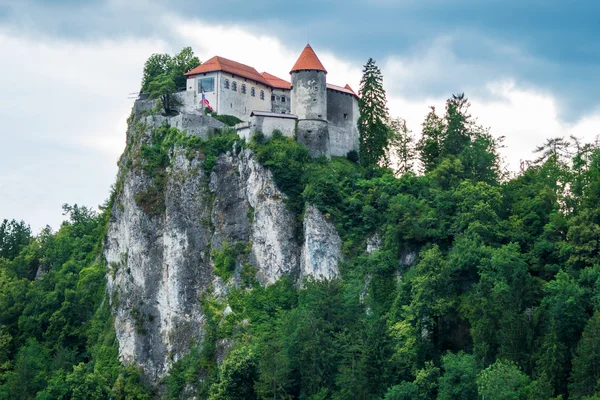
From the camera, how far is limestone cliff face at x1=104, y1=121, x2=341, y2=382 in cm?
7488

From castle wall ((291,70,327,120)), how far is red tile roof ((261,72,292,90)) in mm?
4228

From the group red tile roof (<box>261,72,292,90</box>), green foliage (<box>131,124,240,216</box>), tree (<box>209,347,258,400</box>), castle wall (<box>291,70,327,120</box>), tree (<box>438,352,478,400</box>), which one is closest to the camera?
tree (<box>438,352,478,400</box>)

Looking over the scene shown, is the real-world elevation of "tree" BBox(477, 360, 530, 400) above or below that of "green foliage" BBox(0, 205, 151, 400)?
below

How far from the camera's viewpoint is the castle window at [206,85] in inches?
3280

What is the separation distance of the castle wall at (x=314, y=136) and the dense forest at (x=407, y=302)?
115cm

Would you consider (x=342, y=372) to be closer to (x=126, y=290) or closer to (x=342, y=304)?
(x=342, y=304)

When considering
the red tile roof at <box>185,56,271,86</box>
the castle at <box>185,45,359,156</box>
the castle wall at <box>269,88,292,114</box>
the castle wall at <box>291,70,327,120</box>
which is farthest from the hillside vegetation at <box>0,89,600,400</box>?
the castle wall at <box>269,88,292,114</box>

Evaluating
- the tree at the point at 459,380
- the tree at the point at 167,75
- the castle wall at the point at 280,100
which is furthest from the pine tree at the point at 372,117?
the tree at the point at 459,380

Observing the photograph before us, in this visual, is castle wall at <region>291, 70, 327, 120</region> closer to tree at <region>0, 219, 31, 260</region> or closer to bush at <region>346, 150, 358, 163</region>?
bush at <region>346, 150, 358, 163</region>

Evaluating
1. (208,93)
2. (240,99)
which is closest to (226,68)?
(208,93)

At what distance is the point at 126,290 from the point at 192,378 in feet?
37.4

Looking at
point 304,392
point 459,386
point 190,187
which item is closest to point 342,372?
point 304,392

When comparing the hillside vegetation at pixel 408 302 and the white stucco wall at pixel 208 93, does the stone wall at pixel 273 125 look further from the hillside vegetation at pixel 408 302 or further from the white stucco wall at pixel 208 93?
the white stucco wall at pixel 208 93

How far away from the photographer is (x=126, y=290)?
82.0m
